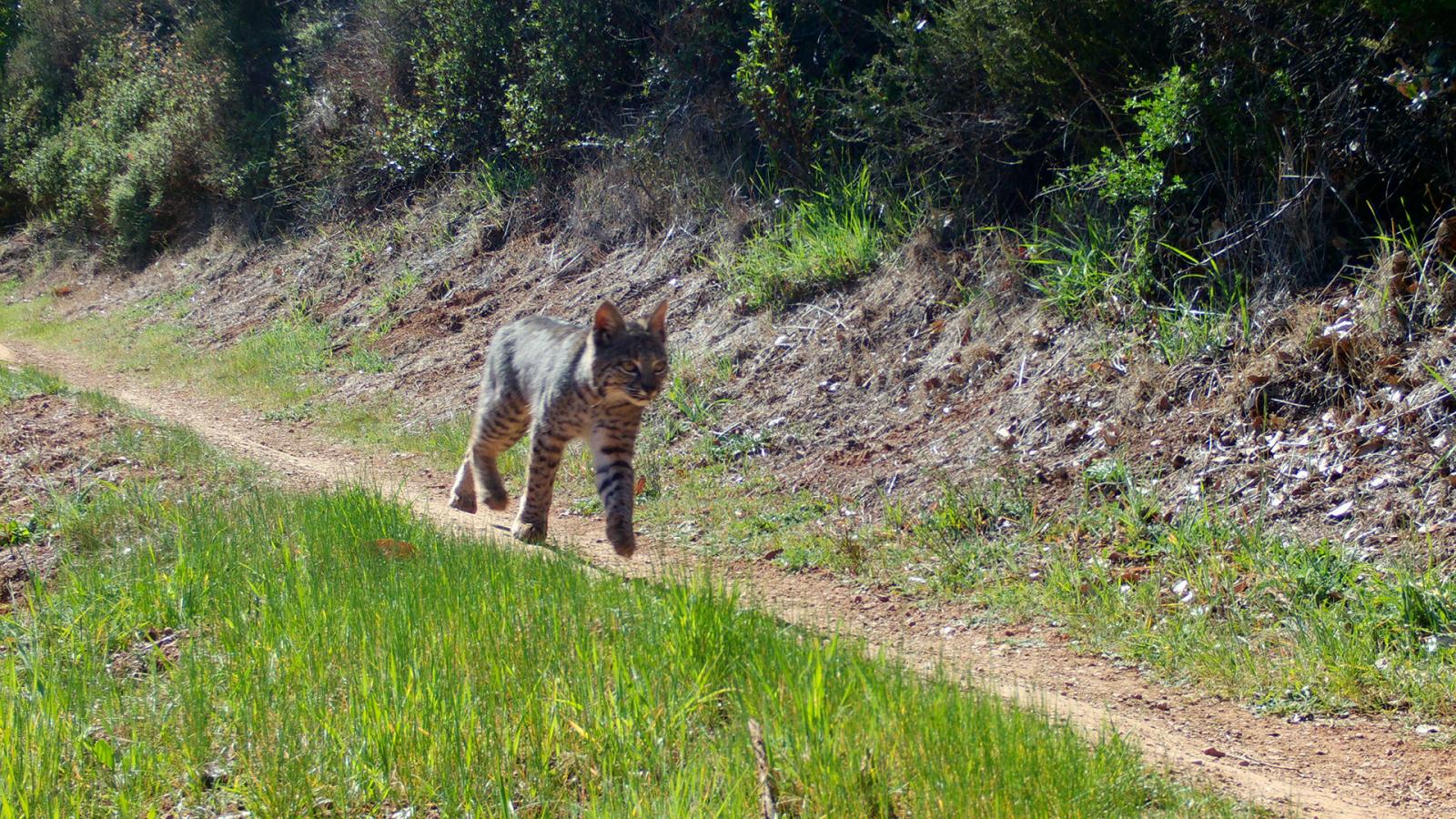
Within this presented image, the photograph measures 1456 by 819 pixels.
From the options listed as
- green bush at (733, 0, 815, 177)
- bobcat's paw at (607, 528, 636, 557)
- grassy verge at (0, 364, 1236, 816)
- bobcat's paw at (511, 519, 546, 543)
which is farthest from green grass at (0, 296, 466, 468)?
grassy verge at (0, 364, 1236, 816)

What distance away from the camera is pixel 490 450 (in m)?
10.2

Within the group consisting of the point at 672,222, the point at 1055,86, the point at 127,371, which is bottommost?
the point at 127,371

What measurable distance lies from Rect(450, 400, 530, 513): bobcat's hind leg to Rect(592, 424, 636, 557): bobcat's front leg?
1.30 m

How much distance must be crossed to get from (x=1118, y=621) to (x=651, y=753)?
354 cm

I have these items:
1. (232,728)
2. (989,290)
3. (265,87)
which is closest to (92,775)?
(232,728)

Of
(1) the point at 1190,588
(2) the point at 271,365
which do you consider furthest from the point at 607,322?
(2) the point at 271,365

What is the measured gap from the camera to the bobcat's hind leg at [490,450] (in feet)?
33.0

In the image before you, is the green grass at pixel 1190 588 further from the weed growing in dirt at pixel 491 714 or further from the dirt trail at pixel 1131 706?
the weed growing in dirt at pixel 491 714

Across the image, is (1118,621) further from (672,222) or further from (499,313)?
(499,313)

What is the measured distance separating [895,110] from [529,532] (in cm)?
581

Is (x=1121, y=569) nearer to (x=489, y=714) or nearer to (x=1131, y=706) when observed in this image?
(x=1131, y=706)

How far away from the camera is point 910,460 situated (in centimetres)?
973

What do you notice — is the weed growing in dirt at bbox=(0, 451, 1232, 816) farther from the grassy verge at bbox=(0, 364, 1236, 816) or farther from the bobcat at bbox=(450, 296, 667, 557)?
the bobcat at bbox=(450, 296, 667, 557)

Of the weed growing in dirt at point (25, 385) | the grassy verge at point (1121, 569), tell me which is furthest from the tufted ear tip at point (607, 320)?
the weed growing in dirt at point (25, 385)
